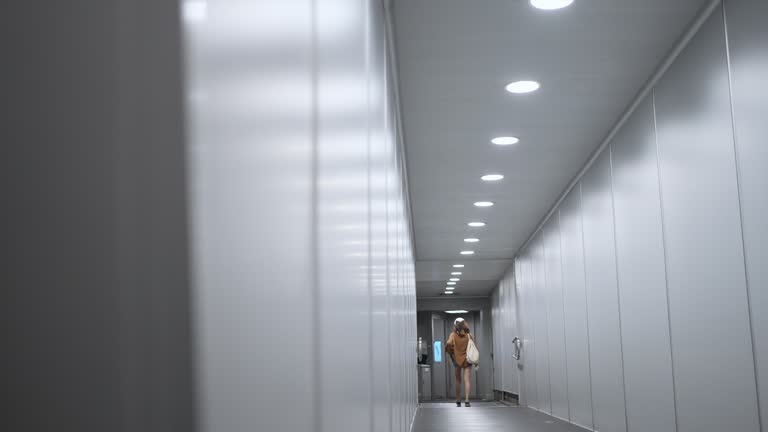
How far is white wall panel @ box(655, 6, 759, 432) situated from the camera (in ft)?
17.4

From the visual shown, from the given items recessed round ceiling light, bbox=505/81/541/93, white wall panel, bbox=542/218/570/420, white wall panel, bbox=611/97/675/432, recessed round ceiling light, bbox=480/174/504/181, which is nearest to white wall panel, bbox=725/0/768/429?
white wall panel, bbox=611/97/675/432

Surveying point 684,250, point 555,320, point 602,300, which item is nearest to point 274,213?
point 684,250

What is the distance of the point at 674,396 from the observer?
6.81 meters

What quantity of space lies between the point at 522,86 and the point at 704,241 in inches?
81.4

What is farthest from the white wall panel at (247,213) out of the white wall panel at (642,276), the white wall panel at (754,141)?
the white wall panel at (642,276)

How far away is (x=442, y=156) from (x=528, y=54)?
10.8 feet

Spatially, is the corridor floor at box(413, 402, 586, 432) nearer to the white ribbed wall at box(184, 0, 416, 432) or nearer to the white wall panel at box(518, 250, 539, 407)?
the white wall panel at box(518, 250, 539, 407)

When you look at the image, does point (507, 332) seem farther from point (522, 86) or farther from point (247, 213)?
point (247, 213)

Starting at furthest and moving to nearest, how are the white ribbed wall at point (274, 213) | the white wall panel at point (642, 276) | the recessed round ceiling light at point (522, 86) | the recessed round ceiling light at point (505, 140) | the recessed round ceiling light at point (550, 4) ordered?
the recessed round ceiling light at point (505, 140) < the white wall panel at point (642, 276) < the recessed round ceiling light at point (522, 86) < the recessed round ceiling light at point (550, 4) < the white ribbed wall at point (274, 213)

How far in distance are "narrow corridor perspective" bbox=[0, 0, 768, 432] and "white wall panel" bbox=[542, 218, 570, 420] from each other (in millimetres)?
2038

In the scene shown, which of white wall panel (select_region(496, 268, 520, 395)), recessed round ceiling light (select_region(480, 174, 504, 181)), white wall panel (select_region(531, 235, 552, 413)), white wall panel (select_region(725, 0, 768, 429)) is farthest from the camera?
white wall panel (select_region(496, 268, 520, 395))

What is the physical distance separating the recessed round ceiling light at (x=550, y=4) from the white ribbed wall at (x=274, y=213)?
10.2 feet

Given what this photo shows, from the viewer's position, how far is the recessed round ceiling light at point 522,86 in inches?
272

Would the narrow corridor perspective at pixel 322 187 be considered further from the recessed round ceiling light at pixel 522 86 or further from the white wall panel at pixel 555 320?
the white wall panel at pixel 555 320
